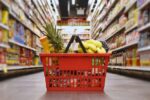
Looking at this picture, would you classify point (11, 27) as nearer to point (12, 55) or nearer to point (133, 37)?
point (12, 55)

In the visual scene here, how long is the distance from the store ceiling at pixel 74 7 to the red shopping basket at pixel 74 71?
49.6ft

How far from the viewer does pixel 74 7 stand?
1891 cm

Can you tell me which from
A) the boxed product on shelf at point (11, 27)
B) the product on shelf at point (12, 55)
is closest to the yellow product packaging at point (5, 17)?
the boxed product on shelf at point (11, 27)

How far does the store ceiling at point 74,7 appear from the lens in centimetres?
1686

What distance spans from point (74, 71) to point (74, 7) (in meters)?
17.5

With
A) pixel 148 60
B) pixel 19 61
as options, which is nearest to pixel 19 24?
pixel 19 61

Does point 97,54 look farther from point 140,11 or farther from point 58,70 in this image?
point 140,11

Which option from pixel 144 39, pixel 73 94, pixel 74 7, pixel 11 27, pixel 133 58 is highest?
pixel 74 7

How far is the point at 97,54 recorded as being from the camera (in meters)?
1.71

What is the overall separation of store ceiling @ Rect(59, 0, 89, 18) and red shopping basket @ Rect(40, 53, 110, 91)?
1510cm

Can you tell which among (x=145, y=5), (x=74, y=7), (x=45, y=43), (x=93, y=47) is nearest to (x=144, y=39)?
(x=145, y=5)

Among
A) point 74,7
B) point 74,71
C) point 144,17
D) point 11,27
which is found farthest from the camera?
point 74,7

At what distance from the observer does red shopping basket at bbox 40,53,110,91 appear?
1.70 metres

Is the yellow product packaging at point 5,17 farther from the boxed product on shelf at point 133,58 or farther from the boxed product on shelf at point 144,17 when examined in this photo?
the boxed product on shelf at point 133,58
